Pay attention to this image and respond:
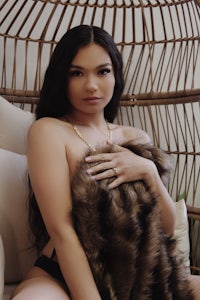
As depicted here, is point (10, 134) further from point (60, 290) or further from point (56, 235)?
point (60, 290)

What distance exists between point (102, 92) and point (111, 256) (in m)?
0.47

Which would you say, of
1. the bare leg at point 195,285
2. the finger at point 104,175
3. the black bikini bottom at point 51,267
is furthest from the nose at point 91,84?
the bare leg at point 195,285

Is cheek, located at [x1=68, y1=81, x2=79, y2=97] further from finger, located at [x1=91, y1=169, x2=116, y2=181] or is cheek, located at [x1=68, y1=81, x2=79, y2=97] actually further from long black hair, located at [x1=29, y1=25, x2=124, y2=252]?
Result: finger, located at [x1=91, y1=169, x2=116, y2=181]

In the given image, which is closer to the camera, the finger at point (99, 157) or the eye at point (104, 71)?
the finger at point (99, 157)

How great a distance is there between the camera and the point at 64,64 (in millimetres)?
1248

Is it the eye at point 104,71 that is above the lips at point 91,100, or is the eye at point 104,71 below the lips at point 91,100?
above

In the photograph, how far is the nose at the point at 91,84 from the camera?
1.23 meters

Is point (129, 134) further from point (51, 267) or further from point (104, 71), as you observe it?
point (51, 267)

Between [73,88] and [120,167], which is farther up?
[73,88]

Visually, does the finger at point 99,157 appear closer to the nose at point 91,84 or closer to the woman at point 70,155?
the woman at point 70,155

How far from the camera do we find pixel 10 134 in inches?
55.9

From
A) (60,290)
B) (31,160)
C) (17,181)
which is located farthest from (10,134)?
(60,290)

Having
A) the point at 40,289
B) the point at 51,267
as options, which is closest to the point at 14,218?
the point at 51,267

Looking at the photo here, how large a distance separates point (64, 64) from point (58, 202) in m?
0.40
